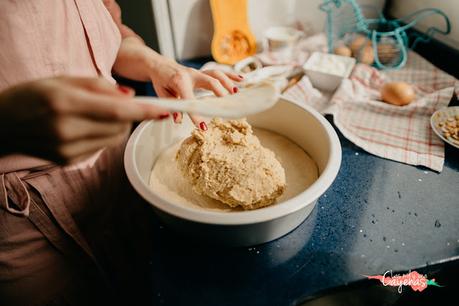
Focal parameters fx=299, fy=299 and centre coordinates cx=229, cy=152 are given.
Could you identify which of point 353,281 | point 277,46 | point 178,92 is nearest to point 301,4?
point 277,46

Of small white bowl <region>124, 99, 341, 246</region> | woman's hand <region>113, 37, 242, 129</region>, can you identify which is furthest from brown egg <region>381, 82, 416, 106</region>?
A: woman's hand <region>113, 37, 242, 129</region>

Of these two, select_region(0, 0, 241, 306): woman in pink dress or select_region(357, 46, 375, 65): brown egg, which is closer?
select_region(0, 0, 241, 306): woman in pink dress

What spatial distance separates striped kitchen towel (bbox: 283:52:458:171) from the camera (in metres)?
0.83

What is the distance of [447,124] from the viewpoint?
0.86 metres

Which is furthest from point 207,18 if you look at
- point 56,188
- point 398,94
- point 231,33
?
point 56,188

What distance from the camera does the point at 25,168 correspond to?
654 millimetres

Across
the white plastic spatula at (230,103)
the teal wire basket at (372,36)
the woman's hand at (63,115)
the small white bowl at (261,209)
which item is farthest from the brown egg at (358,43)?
the woman's hand at (63,115)

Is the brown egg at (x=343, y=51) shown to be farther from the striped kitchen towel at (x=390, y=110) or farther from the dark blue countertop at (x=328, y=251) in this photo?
the dark blue countertop at (x=328, y=251)

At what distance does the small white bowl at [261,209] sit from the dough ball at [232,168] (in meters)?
0.06

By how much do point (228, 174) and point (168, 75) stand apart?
1.01 ft

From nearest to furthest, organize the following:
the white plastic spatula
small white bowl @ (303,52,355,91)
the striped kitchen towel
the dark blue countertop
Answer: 1. the white plastic spatula
2. the dark blue countertop
3. the striped kitchen towel
4. small white bowl @ (303,52,355,91)

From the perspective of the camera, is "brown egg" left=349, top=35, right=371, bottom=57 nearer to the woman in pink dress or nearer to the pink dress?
the woman in pink dress

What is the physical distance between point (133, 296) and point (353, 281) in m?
0.84

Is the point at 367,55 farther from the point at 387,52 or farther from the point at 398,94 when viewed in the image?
the point at 398,94
